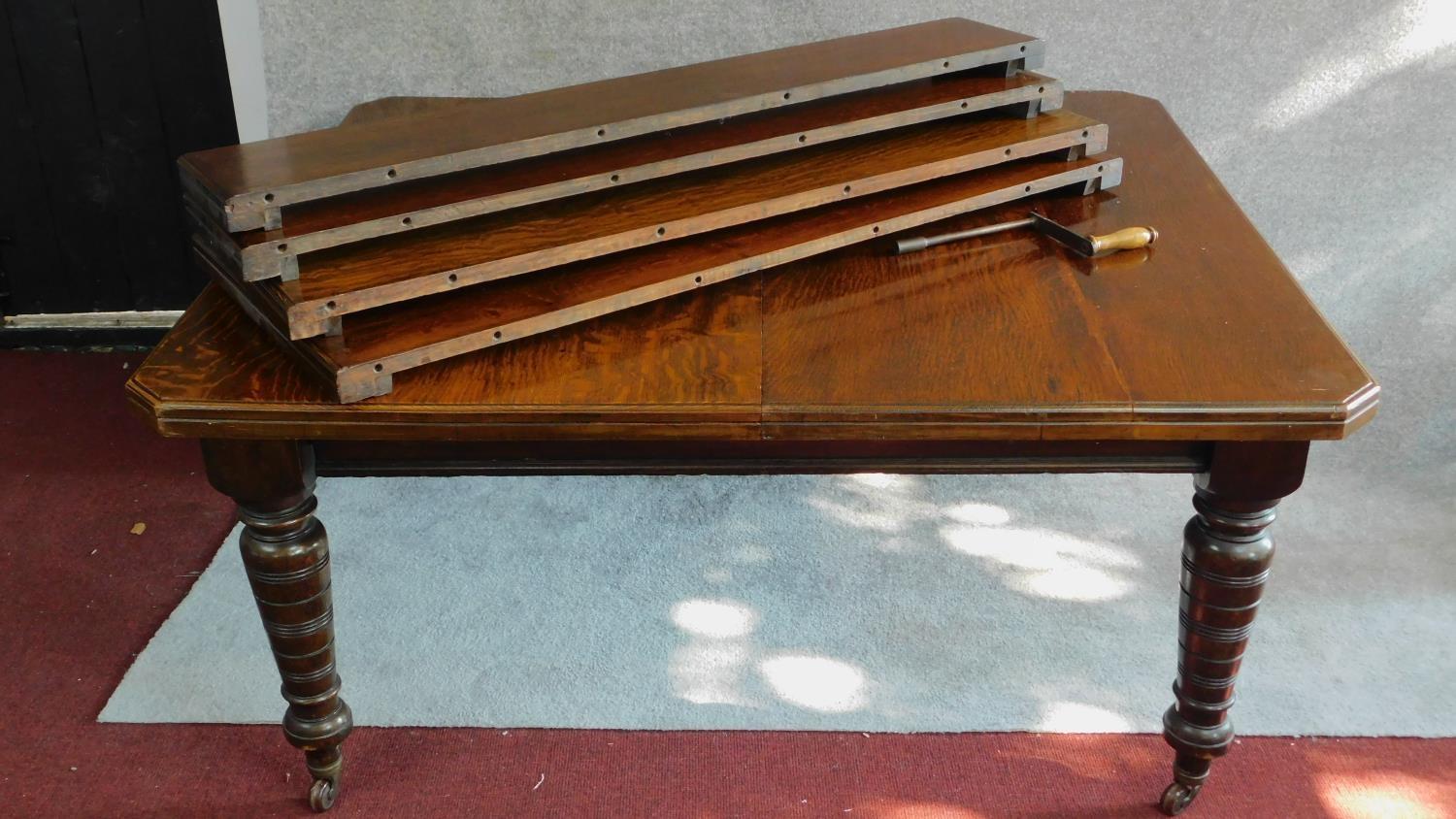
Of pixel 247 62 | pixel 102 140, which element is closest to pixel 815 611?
pixel 247 62

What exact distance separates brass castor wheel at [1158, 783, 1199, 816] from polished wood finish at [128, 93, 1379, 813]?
10cm

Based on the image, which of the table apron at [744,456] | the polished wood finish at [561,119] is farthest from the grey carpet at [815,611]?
the polished wood finish at [561,119]

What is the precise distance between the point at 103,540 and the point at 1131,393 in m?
1.69

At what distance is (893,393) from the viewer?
1.15 meters

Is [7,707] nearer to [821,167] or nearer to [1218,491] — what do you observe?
[821,167]

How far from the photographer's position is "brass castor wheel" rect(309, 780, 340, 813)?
1577 mm

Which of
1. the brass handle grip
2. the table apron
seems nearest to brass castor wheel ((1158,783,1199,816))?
the table apron

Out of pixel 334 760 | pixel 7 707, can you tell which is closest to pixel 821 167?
pixel 334 760

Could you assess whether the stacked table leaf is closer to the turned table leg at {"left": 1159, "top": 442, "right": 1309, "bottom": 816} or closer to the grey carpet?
the turned table leg at {"left": 1159, "top": 442, "right": 1309, "bottom": 816}

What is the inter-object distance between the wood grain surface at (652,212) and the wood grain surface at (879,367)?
0.07 meters

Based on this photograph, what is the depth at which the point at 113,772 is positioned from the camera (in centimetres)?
166

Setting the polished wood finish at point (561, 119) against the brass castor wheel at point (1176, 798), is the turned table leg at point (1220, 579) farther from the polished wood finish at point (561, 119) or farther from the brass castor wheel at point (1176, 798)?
the polished wood finish at point (561, 119)

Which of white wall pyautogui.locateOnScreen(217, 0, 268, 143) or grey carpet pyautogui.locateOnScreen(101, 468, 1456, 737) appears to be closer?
grey carpet pyautogui.locateOnScreen(101, 468, 1456, 737)

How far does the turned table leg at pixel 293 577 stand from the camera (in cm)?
123
